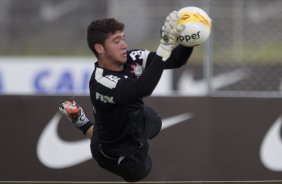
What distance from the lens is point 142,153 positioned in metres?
5.95

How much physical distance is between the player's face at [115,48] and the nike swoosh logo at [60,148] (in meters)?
2.56

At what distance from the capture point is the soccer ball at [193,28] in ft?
17.6

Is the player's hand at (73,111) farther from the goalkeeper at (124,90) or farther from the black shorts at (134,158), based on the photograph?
the black shorts at (134,158)

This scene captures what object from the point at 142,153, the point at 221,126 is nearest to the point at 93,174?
the point at 221,126

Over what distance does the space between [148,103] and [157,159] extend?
64 cm

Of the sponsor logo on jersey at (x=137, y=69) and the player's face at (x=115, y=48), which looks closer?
the player's face at (x=115, y=48)

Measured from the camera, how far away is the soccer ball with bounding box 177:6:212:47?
5.36 meters

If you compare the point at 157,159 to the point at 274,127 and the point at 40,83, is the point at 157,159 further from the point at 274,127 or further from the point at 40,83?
the point at 40,83

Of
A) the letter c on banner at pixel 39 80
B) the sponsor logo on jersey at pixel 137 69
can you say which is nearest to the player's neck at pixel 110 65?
the sponsor logo on jersey at pixel 137 69

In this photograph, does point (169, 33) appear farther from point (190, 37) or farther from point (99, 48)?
point (99, 48)

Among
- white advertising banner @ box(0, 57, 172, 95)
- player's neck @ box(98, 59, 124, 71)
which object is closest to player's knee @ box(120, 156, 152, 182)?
player's neck @ box(98, 59, 124, 71)

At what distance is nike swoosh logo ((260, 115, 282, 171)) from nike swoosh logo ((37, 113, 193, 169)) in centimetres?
91

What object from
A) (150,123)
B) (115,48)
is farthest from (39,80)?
(115,48)

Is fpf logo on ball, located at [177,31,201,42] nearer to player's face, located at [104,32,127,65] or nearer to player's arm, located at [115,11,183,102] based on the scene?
player's arm, located at [115,11,183,102]
